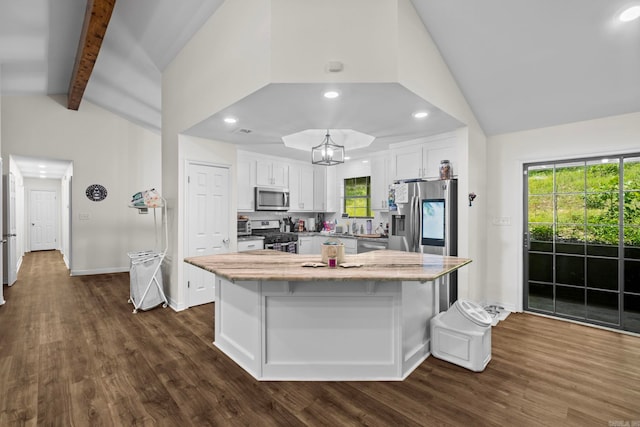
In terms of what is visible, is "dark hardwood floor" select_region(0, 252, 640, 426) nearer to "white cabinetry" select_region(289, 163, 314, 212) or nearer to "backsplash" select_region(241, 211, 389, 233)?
"backsplash" select_region(241, 211, 389, 233)

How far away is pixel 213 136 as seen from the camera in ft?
13.2

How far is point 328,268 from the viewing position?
7.55 ft

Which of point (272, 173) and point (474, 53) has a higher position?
point (474, 53)

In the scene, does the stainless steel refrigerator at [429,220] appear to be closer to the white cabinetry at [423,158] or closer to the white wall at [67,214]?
the white cabinetry at [423,158]

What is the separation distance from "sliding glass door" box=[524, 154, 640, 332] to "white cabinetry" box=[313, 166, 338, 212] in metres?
3.45

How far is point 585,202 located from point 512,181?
774 mm

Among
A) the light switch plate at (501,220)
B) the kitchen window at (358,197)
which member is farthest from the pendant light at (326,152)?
the kitchen window at (358,197)

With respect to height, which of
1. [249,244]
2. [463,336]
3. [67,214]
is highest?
[67,214]

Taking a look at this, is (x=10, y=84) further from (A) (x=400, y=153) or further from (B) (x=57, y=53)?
(A) (x=400, y=153)

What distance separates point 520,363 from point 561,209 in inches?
83.3

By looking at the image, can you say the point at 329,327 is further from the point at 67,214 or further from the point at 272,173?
the point at 67,214

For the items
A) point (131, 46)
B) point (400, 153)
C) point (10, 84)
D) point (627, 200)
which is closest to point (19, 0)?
point (131, 46)

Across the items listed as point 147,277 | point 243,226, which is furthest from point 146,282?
point 243,226

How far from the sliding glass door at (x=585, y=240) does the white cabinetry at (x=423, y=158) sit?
1.09 metres
